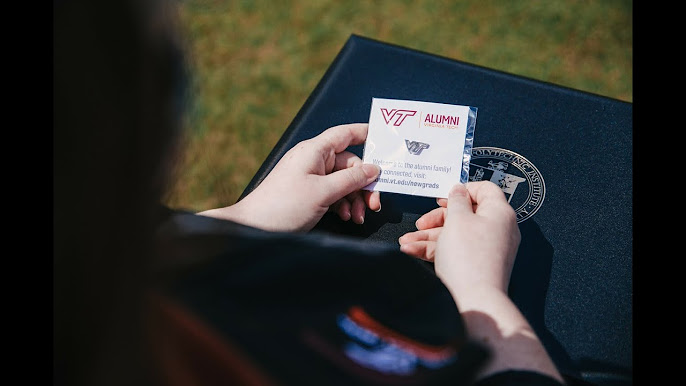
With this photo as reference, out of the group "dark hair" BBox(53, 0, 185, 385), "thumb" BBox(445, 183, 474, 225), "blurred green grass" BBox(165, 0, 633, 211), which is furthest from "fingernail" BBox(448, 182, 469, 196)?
"blurred green grass" BBox(165, 0, 633, 211)

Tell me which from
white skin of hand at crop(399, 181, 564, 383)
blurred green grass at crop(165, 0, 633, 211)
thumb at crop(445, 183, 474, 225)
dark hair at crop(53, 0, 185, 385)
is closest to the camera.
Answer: dark hair at crop(53, 0, 185, 385)

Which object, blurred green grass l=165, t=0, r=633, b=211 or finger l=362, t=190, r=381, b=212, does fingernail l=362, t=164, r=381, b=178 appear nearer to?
finger l=362, t=190, r=381, b=212

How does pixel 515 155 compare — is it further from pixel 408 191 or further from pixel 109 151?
pixel 109 151

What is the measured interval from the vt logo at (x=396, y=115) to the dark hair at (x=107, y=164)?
1.89ft

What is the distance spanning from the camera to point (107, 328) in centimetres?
36

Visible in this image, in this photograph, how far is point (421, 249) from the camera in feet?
2.70

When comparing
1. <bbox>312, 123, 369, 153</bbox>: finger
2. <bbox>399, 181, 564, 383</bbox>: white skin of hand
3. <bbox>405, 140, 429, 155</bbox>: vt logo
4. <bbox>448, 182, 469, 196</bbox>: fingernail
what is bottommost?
<bbox>399, 181, 564, 383</bbox>: white skin of hand

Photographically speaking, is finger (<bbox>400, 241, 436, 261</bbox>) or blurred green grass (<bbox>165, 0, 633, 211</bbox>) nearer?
finger (<bbox>400, 241, 436, 261</bbox>)

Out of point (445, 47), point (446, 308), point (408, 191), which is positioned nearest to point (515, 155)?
point (408, 191)

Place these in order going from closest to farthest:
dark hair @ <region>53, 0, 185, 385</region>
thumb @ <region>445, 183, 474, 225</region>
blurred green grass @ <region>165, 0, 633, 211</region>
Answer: dark hair @ <region>53, 0, 185, 385</region> → thumb @ <region>445, 183, 474, 225</region> → blurred green grass @ <region>165, 0, 633, 211</region>

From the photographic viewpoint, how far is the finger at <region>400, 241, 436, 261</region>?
0.82 metres

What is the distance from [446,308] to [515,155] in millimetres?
451

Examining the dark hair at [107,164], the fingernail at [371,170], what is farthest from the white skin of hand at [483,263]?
the dark hair at [107,164]

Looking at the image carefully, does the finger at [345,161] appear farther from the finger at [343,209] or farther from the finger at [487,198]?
the finger at [487,198]
